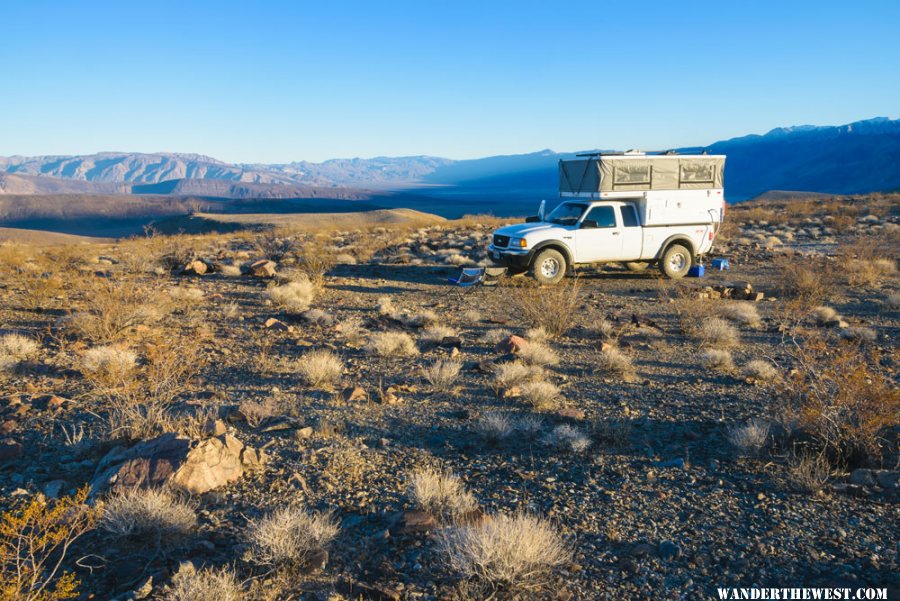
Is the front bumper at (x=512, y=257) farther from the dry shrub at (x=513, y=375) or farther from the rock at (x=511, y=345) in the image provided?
the dry shrub at (x=513, y=375)

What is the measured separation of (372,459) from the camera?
184 inches

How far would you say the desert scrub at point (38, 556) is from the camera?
2.72 m

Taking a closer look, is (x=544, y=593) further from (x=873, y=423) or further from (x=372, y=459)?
(x=873, y=423)

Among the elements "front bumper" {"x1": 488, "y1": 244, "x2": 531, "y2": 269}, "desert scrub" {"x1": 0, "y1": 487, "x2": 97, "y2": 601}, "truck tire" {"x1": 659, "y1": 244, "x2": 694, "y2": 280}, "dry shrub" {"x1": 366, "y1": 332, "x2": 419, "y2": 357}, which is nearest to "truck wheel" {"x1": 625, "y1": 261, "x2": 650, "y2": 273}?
"truck tire" {"x1": 659, "y1": 244, "x2": 694, "y2": 280}

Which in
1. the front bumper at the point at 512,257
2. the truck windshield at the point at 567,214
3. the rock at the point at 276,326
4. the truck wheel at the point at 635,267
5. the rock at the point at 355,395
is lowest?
the rock at the point at 355,395

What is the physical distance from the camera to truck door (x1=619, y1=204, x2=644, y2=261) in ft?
42.1

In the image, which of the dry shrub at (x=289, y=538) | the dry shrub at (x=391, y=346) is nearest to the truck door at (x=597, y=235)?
the dry shrub at (x=391, y=346)

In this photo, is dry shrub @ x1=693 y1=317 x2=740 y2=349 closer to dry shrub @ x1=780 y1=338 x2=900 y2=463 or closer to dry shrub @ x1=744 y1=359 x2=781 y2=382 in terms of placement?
dry shrub @ x1=744 y1=359 x2=781 y2=382

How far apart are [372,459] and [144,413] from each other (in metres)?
2.38

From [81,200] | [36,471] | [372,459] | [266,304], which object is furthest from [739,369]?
[81,200]

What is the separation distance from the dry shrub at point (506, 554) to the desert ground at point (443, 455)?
13 millimetres

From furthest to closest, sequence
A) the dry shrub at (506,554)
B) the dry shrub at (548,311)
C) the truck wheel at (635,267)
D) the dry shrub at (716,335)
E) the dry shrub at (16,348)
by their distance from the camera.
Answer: the truck wheel at (635,267)
the dry shrub at (548,311)
the dry shrub at (716,335)
the dry shrub at (16,348)
the dry shrub at (506,554)

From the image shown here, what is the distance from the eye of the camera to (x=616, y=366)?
6.79 meters

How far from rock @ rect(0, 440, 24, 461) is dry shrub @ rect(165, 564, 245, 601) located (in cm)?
250
